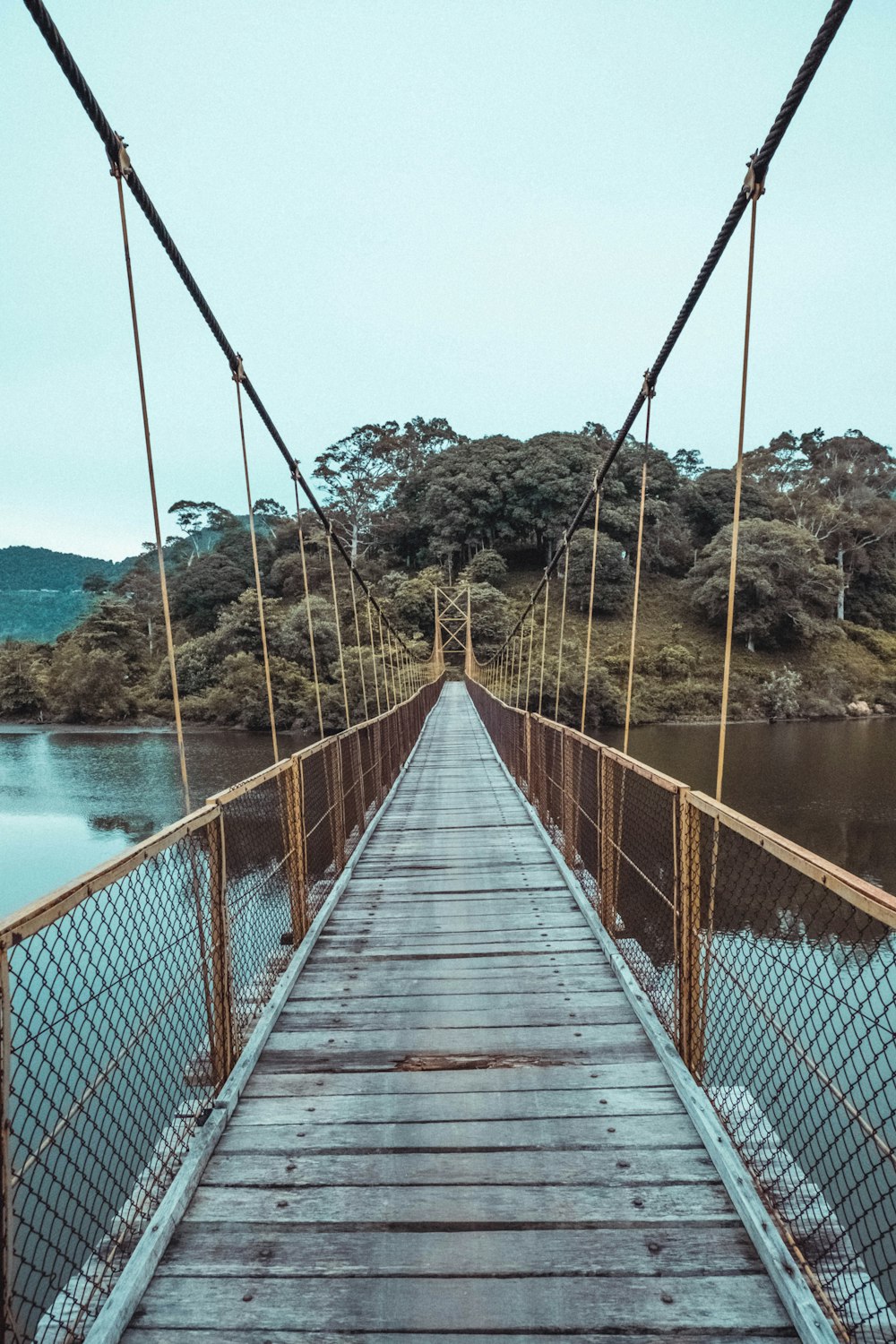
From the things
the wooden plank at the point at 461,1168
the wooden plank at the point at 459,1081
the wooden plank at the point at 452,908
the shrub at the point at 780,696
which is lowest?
the shrub at the point at 780,696

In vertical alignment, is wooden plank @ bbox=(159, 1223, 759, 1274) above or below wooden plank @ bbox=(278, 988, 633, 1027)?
above

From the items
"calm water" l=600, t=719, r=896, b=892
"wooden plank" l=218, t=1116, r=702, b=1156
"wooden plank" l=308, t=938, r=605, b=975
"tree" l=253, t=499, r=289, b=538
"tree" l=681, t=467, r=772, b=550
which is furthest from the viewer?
"tree" l=253, t=499, r=289, b=538

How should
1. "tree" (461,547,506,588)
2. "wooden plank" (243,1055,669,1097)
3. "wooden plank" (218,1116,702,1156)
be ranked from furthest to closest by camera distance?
1. "tree" (461,547,506,588)
2. "wooden plank" (243,1055,669,1097)
3. "wooden plank" (218,1116,702,1156)

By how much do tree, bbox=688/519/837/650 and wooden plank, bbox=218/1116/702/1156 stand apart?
24.4 meters

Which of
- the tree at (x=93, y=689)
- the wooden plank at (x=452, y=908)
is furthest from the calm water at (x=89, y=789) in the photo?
the wooden plank at (x=452, y=908)

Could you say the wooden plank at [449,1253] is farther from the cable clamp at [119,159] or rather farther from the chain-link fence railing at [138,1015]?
the cable clamp at [119,159]

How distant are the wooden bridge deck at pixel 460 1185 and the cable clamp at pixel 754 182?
95.1 inches

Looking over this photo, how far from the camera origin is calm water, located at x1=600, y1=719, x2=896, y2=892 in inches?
350

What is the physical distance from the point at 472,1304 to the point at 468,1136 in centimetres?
42

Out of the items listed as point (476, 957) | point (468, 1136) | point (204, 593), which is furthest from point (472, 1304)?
point (204, 593)

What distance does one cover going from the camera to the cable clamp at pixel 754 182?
2.32 meters

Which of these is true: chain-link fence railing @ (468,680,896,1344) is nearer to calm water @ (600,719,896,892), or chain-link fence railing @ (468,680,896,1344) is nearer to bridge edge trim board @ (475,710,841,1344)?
bridge edge trim board @ (475,710,841,1344)

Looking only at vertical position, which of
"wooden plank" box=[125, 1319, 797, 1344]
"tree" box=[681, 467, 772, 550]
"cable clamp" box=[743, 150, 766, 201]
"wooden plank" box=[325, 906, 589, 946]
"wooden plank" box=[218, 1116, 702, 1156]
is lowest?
"wooden plank" box=[325, 906, 589, 946]

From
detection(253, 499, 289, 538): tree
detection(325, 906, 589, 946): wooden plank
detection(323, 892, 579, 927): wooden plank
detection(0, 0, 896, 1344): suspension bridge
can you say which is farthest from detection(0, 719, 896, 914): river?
detection(253, 499, 289, 538): tree
